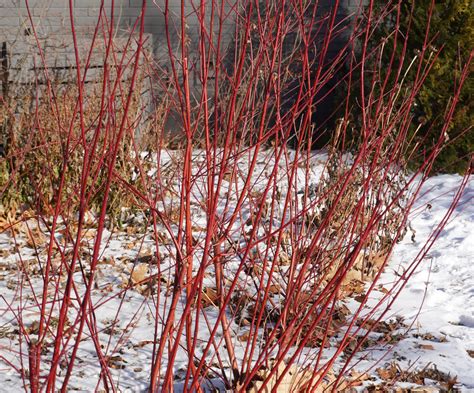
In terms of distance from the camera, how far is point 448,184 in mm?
6324

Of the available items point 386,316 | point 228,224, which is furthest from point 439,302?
point 228,224

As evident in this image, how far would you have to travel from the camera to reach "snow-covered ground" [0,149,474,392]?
303cm

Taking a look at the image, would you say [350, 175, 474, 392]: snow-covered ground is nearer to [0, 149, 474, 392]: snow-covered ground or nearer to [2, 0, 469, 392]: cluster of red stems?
[0, 149, 474, 392]: snow-covered ground

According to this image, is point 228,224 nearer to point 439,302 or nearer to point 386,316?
point 386,316

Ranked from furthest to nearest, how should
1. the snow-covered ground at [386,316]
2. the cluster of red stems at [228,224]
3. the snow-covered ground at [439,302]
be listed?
1. the snow-covered ground at [439,302]
2. the snow-covered ground at [386,316]
3. the cluster of red stems at [228,224]

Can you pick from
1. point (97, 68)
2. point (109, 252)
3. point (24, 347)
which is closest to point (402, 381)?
point (24, 347)

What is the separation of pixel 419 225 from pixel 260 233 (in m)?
1.09

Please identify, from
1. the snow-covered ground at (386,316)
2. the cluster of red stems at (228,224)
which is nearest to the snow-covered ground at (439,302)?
the snow-covered ground at (386,316)

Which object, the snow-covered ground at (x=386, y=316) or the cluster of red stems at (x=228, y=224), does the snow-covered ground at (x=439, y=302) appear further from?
the cluster of red stems at (x=228, y=224)

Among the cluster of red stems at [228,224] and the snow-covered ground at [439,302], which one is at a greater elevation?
the cluster of red stems at [228,224]

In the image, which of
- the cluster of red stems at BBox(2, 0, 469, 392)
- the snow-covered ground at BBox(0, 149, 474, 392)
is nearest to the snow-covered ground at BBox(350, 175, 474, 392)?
the snow-covered ground at BBox(0, 149, 474, 392)

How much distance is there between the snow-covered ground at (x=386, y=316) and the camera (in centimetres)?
303

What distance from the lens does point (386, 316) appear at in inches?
148

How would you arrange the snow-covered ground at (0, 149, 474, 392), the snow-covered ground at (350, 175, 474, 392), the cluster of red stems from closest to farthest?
the cluster of red stems
the snow-covered ground at (0, 149, 474, 392)
the snow-covered ground at (350, 175, 474, 392)
